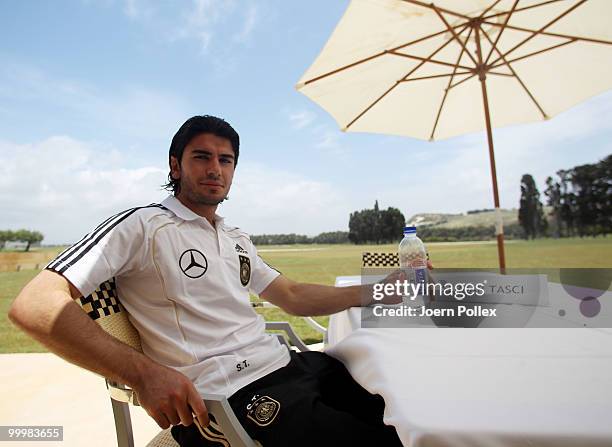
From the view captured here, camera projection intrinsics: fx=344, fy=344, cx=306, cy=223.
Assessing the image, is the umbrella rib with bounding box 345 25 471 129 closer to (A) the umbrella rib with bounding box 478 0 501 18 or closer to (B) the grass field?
(A) the umbrella rib with bounding box 478 0 501 18

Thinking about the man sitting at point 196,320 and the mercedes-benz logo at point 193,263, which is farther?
the mercedes-benz logo at point 193,263

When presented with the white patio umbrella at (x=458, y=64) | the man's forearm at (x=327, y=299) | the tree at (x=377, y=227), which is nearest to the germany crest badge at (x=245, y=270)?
the man's forearm at (x=327, y=299)

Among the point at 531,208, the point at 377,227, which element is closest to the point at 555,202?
the point at 531,208

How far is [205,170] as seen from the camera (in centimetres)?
140

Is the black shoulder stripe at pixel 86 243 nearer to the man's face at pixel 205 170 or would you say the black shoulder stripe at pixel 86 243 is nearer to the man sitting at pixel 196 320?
the man sitting at pixel 196 320

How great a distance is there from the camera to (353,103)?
10.4ft

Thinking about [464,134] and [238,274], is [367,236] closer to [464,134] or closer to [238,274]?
[464,134]

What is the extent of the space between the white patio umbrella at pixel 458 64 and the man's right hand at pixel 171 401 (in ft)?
8.14

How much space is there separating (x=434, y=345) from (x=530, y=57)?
126 inches

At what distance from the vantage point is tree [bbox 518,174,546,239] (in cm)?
1604

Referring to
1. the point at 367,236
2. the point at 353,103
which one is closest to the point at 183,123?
the point at 353,103

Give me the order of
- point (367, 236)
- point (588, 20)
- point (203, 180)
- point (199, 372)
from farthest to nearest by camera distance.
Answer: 1. point (367, 236)
2. point (588, 20)
3. point (203, 180)
4. point (199, 372)
